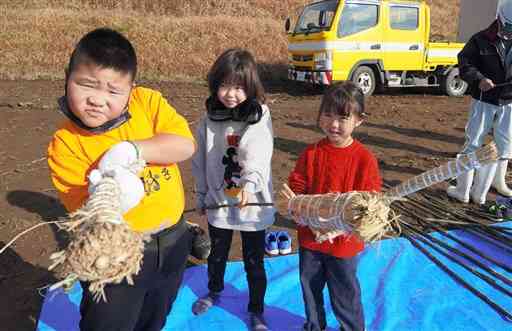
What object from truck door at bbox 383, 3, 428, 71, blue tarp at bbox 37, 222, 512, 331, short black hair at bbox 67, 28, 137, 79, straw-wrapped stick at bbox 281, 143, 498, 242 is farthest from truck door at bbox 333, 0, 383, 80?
short black hair at bbox 67, 28, 137, 79

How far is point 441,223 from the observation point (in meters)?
3.70

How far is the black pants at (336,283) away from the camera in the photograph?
209cm

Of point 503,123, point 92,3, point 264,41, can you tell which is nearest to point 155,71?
point 264,41

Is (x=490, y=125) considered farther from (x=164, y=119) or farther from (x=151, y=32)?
(x=151, y=32)

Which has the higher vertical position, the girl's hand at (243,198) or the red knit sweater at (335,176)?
the red knit sweater at (335,176)

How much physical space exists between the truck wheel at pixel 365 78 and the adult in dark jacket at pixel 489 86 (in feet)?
19.9

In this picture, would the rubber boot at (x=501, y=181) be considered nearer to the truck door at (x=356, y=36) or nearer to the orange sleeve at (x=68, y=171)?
the orange sleeve at (x=68, y=171)

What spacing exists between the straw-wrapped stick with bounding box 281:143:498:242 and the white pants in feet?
8.32

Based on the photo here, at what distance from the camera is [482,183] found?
4098 mm

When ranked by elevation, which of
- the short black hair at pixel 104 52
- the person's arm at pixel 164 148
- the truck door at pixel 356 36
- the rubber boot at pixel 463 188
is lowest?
the rubber boot at pixel 463 188

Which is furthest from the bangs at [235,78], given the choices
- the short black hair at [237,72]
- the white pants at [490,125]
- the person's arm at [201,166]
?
the white pants at [490,125]

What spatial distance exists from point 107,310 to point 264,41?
14.9 meters

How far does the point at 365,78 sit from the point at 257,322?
28.6ft

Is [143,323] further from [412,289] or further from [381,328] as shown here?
[412,289]
